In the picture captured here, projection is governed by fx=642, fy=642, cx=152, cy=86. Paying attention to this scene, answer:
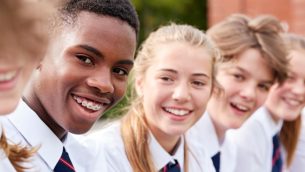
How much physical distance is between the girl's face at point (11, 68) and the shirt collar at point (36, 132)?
738mm

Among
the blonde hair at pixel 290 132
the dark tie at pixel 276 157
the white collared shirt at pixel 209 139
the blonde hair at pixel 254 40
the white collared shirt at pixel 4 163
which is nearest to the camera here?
the white collared shirt at pixel 4 163

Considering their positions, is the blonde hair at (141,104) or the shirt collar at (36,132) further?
the blonde hair at (141,104)

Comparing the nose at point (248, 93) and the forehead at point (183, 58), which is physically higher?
the forehead at point (183, 58)

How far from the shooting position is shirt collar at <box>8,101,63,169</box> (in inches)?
66.1

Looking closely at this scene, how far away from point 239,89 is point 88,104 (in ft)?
4.34

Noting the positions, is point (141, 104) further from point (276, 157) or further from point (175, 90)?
point (276, 157)

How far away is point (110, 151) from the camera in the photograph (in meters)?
2.22

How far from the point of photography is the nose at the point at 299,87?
130 inches

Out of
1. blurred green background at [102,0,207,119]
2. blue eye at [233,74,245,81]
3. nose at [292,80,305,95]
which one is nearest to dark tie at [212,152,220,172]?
blue eye at [233,74,245,81]

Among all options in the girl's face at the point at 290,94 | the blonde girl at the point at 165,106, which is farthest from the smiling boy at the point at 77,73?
the girl's face at the point at 290,94

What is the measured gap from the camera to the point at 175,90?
7.73 feet

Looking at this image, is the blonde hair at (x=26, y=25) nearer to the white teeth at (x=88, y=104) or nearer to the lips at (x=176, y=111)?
the white teeth at (x=88, y=104)

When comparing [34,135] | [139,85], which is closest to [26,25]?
[34,135]

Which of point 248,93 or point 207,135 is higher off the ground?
point 248,93
